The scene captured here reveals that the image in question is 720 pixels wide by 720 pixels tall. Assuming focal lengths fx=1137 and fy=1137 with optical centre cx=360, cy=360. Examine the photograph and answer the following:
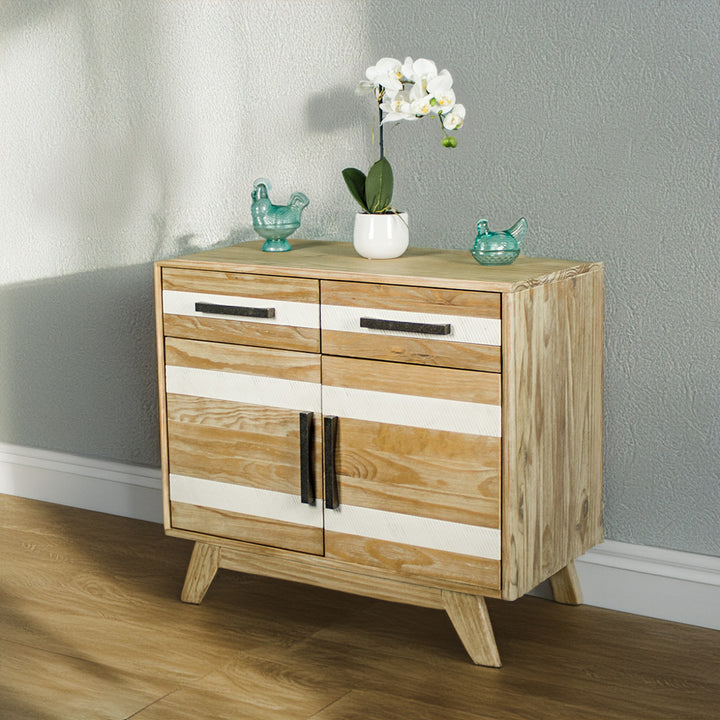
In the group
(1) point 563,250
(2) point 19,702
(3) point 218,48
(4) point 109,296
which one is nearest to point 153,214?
(4) point 109,296

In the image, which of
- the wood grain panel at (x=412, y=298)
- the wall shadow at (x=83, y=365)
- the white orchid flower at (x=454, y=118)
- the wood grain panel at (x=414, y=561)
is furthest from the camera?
the wall shadow at (x=83, y=365)

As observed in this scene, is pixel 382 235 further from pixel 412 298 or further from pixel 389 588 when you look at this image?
pixel 389 588

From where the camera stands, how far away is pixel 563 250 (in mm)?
2527

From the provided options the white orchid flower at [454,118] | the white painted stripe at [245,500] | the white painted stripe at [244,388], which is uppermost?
the white orchid flower at [454,118]

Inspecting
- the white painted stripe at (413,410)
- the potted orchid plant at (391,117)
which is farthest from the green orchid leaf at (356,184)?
the white painted stripe at (413,410)

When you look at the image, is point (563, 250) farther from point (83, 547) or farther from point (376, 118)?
point (83, 547)

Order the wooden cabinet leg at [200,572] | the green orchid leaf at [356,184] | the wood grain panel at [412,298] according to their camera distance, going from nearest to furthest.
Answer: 1. the wood grain panel at [412,298]
2. the green orchid leaf at [356,184]
3. the wooden cabinet leg at [200,572]

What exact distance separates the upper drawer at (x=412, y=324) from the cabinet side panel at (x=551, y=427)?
0.18 feet

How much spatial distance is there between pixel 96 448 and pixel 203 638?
1046mm

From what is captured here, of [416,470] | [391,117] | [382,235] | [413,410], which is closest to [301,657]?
[416,470]

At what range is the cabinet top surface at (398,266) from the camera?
2.22 m

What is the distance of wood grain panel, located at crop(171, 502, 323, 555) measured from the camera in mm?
2486

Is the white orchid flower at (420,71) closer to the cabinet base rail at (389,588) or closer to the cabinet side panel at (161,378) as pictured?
the cabinet side panel at (161,378)

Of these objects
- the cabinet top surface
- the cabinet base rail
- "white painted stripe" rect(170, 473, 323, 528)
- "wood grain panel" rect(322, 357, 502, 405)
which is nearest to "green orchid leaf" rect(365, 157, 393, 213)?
the cabinet top surface
